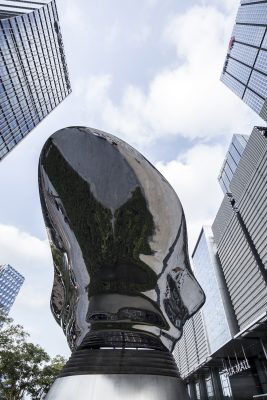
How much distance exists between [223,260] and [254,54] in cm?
5125

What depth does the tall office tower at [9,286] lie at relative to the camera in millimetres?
102625

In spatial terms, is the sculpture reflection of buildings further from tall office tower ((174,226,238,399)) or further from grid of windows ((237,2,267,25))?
grid of windows ((237,2,267,25))

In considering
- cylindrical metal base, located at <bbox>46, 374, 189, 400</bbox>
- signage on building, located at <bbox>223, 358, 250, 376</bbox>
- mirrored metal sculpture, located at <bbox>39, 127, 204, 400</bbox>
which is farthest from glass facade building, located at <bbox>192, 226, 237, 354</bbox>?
cylindrical metal base, located at <bbox>46, 374, 189, 400</bbox>

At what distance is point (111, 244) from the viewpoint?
1.76 meters

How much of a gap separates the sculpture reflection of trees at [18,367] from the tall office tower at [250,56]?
61.3 metres

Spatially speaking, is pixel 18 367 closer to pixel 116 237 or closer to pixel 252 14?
pixel 116 237

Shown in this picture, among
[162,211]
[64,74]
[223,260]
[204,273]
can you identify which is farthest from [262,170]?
[162,211]

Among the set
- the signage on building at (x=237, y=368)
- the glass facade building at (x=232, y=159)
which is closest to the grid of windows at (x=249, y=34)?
the glass facade building at (x=232, y=159)

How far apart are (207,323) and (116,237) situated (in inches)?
2729

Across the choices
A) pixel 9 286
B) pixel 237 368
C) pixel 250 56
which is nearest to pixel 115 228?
pixel 237 368

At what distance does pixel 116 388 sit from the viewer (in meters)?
1.33

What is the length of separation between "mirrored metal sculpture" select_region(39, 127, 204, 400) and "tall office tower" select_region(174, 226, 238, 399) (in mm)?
42380

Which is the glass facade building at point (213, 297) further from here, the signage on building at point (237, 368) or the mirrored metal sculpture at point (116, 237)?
the mirrored metal sculpture at point (116, 237)

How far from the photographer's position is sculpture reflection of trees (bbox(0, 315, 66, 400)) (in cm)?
1401
